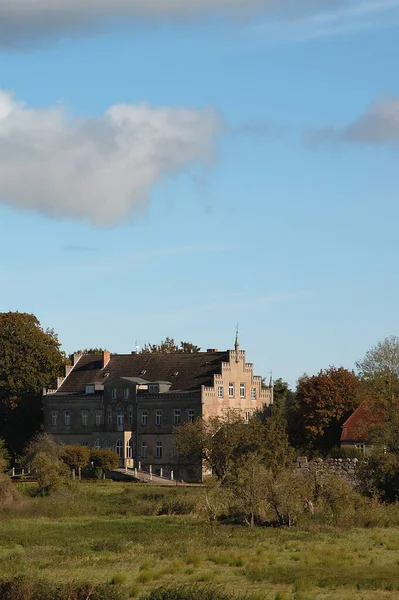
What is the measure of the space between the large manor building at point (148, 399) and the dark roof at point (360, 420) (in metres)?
8.78

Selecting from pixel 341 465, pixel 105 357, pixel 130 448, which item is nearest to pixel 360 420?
pixel 341 465

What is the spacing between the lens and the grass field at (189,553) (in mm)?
34562

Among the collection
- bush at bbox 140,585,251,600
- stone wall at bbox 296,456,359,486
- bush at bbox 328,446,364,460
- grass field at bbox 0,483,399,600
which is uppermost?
bush at bbox 328,446,364,460

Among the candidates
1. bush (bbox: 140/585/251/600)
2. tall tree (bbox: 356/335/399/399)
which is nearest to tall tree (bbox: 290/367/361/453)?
tall tree (bbox: 356/335/399/399)

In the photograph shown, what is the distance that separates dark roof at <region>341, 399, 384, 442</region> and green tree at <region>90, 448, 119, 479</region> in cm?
1557

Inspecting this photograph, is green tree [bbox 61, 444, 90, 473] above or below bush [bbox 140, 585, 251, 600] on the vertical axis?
above

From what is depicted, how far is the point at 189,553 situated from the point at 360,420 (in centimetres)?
4138

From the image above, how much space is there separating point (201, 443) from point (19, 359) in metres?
22.0

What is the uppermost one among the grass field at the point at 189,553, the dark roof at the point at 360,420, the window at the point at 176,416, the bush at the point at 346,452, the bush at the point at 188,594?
the window at the point at 176,416

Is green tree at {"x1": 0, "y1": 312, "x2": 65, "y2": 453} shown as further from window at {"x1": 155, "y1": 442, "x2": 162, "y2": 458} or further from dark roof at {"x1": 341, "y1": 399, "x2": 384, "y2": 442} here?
dark roof at {"x1": 341, "y1": 399, "x2": 384, "y2": 442}

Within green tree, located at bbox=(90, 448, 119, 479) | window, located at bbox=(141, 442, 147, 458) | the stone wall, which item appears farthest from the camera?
window, located at bbox=(141, 442, 147, 458)

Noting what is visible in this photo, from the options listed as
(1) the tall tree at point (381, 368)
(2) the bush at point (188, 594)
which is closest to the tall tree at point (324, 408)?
(1) the tall tree at point (381, 368)

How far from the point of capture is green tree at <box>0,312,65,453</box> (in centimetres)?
9250

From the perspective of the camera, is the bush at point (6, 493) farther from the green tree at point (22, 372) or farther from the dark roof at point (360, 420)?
the green tree at point (22, 372)
